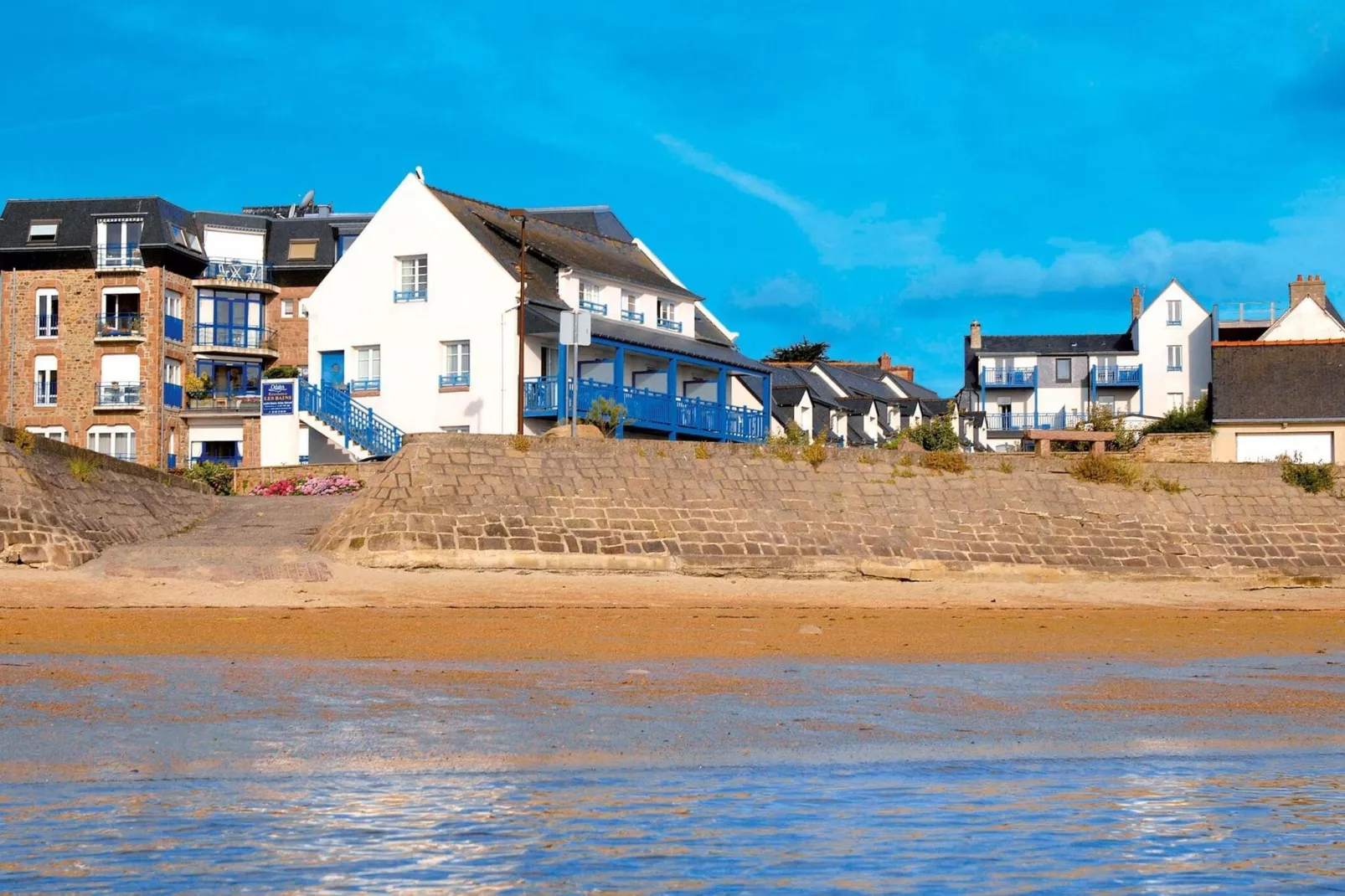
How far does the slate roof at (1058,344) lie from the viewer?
8631 cm

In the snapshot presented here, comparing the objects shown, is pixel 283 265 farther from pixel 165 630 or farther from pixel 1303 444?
pixel 165 630

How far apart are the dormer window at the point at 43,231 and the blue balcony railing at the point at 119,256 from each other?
6.64 feet

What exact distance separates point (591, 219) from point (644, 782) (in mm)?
47357

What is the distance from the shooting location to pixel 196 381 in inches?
2251

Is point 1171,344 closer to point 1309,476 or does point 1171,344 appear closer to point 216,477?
point 1309,476

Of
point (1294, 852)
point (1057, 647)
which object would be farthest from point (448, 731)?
point (1057, 647)

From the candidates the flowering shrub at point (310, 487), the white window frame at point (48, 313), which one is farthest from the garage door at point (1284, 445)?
the white window frame at point (48, 313)

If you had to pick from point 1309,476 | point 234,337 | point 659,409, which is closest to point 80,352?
point 234,337

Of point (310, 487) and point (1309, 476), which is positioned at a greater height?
point (1309, 476)

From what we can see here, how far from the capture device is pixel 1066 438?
31828 millimetres

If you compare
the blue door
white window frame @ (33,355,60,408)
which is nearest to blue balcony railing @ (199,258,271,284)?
white window frame @ (33,355,60,408)

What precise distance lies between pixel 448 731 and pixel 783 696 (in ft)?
10.9

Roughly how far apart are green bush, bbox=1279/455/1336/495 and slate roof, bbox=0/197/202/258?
41687 mm

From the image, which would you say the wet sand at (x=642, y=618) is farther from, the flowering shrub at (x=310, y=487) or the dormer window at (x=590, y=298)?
the dormer window at (x=590, y=298)
